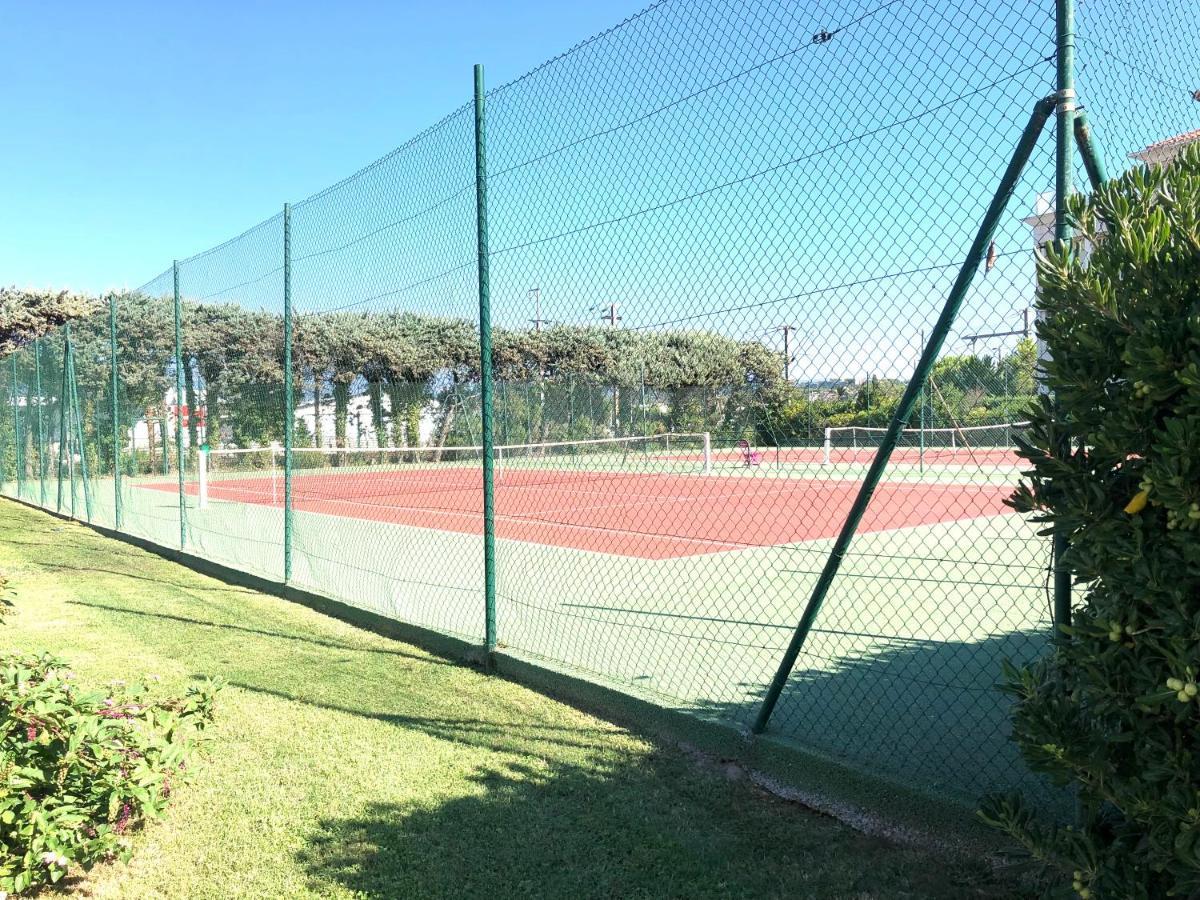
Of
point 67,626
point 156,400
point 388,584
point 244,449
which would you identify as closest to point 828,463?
point 388,584

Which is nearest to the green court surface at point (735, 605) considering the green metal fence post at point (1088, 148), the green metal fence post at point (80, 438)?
the green metal fence post at point (1088, 148)

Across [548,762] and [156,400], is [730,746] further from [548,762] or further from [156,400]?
[156,400]

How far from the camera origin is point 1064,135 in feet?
9.36

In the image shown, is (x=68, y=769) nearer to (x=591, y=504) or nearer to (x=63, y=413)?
(x=591, y=504)

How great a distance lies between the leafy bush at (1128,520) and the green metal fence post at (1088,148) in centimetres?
77

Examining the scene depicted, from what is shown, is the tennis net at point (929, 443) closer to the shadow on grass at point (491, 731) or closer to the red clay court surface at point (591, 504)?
the red clay court surface at point (591, 504)

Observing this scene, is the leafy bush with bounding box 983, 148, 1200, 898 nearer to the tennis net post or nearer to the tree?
the tennis net post

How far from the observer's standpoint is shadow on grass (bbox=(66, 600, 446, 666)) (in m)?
6.07

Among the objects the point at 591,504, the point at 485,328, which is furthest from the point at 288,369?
the point at 591,504

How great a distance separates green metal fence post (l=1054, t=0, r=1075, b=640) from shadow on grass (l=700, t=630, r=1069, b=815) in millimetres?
344

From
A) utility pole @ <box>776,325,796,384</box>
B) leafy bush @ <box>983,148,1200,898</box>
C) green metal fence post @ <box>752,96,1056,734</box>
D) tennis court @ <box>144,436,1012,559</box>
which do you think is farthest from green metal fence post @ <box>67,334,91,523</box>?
leafy bush @ <box>983,148,1200,898</box>

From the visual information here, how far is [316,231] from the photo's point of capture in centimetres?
776

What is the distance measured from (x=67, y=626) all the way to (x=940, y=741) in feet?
20.2

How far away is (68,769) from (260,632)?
12.9 ft
